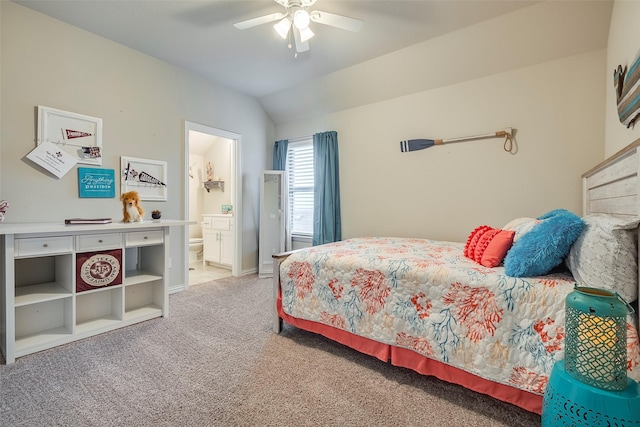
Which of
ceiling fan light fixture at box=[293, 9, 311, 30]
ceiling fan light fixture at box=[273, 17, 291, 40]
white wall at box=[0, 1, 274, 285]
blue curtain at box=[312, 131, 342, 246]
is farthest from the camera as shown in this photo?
blue curtain at box=[312, 131, 342, 246]

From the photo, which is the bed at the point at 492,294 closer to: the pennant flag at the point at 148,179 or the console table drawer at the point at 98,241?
the console table drawer at the point at 98,241

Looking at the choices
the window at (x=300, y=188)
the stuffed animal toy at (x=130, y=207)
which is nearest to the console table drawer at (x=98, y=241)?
the stuffed animal toy at (x=130, y=207)

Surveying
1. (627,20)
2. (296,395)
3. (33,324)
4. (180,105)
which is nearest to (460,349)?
(296,395)

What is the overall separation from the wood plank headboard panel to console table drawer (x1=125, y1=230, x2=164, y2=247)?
317 centimetres

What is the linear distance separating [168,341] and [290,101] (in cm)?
335

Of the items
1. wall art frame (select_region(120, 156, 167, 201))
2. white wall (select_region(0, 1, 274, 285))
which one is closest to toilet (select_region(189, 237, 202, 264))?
white wall (select_region(0, 1, 274, 285))

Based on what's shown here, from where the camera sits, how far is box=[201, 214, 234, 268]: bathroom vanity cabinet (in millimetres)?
4418

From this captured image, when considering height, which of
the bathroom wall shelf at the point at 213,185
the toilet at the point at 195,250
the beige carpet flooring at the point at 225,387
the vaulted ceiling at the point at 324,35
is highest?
the vaulted ceiling at the point at 324,35

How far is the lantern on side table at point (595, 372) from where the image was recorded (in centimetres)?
86

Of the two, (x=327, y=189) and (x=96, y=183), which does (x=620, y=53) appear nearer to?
(x=327, y=189)

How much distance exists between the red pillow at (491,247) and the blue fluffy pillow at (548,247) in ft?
0.72

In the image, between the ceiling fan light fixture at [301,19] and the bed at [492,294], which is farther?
the ceiling fan light fixture at [301,19]

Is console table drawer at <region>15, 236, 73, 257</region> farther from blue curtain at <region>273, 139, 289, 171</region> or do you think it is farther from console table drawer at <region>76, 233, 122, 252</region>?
blue curtain at <region>273, 139, 289, 171</region>

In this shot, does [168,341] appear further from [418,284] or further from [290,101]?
[290,101]
